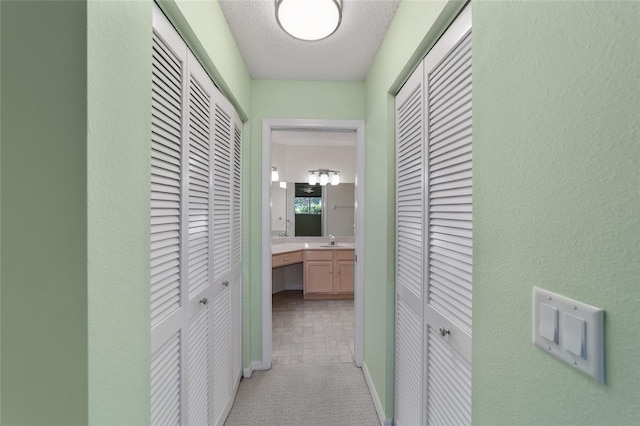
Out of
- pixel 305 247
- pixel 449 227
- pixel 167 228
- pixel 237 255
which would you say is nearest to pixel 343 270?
pixel 305 247

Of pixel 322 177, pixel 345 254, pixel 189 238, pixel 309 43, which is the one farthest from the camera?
pixel 322 177

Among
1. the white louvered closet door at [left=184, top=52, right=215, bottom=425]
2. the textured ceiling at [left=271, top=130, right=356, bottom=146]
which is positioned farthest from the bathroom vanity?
the white louvered closet door at [left=184, top=52, right=215, bottom=425]

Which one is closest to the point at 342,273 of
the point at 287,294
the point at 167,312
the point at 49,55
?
the point at 287,294

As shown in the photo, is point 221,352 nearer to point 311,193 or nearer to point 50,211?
point 50,211

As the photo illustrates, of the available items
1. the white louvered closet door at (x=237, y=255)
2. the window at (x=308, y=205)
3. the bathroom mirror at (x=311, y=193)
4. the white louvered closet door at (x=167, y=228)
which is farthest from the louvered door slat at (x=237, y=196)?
the window at (x=308, y=205)

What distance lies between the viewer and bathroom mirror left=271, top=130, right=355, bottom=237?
4473 millimetres

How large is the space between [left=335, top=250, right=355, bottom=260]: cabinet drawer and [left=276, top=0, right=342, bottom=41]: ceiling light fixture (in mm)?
3072

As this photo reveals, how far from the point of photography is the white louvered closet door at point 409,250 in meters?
1.34

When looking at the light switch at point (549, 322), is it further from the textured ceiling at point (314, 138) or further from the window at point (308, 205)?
the window at point (308, 205)

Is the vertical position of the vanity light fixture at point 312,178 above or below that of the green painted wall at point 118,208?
above

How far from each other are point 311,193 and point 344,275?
1.37 meters

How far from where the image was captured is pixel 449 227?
1080mm

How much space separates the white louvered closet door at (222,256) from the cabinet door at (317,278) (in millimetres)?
2199

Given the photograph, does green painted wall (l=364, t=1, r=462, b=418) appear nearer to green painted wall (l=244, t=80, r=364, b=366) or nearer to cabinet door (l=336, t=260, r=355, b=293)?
green painted wall (l=244, t=80, r=364, b=366)
